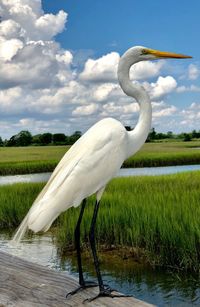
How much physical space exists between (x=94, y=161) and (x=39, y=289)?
34.8 inches

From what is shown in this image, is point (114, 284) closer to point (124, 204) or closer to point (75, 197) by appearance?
point (124, 204)

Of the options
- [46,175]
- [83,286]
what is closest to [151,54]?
[83,286]

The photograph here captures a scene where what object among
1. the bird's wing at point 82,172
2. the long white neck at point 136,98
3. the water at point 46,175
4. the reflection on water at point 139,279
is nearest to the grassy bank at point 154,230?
the reflection on water at point 139,279

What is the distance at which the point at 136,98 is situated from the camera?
137 inches

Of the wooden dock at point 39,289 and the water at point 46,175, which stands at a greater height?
the wooden dock at point 39,289

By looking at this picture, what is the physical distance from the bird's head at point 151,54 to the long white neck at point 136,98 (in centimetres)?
4

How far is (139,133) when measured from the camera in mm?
3459

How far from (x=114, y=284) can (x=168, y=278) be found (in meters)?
0.73

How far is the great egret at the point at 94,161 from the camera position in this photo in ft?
10.3

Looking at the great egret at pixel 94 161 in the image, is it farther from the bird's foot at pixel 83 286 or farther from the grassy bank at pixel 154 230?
the grassy bank at pixel 154 230

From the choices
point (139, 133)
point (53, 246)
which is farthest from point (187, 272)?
point (139, 133)

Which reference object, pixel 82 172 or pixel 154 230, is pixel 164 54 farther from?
pixel 154 230

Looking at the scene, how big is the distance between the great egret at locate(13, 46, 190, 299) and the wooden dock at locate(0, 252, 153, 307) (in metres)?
0.14

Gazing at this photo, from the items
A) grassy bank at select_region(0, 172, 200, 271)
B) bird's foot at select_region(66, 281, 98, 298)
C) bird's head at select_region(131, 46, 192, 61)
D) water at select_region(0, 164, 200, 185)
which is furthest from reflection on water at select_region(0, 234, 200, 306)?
water at select_region(0, 164, 200, 185)
